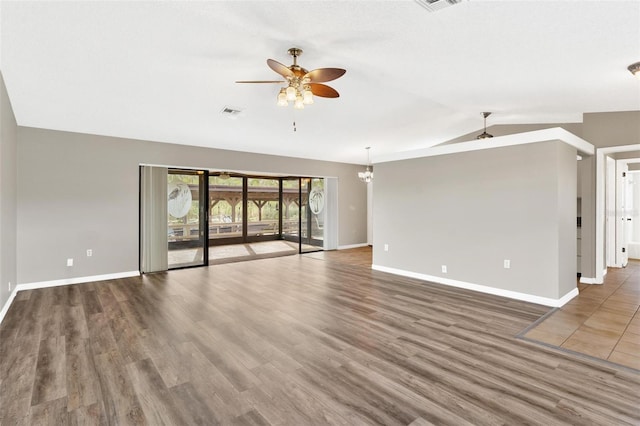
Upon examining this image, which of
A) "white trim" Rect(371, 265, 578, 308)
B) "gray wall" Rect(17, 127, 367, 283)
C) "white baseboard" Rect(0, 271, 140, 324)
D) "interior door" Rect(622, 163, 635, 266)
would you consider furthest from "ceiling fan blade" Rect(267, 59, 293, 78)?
"interior door" Rect(622, 163, 635, 266)

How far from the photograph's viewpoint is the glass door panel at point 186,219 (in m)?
6.49

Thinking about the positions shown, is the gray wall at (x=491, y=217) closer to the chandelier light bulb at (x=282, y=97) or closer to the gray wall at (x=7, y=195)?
the chandelier light bulb at (x=282, y=97)

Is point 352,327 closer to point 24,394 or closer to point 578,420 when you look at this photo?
point 578,420

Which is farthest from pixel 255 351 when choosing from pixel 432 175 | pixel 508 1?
pixel 432 175

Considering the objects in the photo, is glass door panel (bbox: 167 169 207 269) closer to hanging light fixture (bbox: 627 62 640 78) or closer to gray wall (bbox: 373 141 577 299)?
gray wall (bbox: 373 141 577 299)

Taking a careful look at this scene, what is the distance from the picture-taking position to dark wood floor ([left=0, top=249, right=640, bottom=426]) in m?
2.00

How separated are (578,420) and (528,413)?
0.27 m

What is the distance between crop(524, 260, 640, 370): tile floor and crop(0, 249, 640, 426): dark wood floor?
9.4 inches

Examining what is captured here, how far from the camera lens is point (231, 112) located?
4.89 m

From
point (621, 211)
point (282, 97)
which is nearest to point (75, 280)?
point (282, 97)

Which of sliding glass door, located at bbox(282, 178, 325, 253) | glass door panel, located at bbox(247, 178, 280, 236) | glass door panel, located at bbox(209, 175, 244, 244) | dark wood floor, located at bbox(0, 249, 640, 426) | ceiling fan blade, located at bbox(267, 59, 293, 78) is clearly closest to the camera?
dark wood floor, located at bbox(0, 249, 640, 426)

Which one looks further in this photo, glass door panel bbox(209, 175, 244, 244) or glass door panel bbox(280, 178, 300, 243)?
glass door panel bbox(280, 178, 300, 243)

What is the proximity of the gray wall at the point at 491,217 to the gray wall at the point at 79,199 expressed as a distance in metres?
4.49

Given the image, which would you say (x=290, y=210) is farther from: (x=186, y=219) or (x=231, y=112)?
(x=231, y=112)
